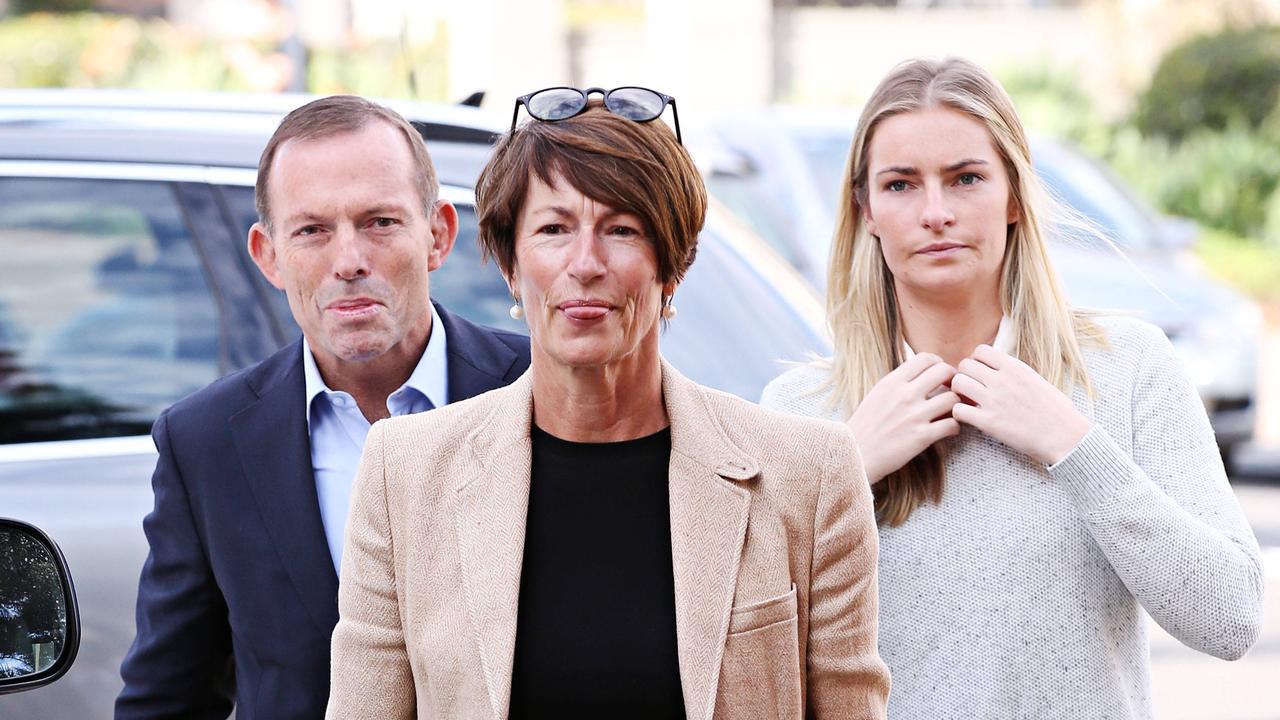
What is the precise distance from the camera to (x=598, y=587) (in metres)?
2.26

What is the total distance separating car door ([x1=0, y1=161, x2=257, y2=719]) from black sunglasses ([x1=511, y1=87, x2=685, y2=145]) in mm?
1247

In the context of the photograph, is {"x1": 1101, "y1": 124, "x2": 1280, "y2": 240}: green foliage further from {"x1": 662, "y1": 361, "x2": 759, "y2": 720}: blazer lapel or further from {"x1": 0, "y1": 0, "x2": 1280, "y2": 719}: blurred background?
{"x1": 662, "y1": 361, "x2": 759, "y2": 720}: blazer lapel

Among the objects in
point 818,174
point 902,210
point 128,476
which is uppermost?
point 902,210

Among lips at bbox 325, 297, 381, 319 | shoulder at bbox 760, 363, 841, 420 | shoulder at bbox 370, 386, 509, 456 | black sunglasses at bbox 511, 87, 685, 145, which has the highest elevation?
black sunglasses at bbox 511, 87, 685, 145

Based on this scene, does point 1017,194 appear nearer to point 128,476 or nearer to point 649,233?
point 649,233

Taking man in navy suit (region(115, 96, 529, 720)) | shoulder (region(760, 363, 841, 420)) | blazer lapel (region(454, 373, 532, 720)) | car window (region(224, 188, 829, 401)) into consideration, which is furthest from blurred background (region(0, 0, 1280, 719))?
blazer lapel (region(454, 373, 532, 720))

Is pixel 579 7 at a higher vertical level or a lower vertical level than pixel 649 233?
lower

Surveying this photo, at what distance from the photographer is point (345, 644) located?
2.26 metres

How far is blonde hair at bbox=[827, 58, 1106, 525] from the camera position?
2.64 m

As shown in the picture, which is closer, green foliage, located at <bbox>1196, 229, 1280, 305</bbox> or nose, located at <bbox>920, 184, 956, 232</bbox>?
nose, located at <bbox>920, 184, 956, 232</bbox>

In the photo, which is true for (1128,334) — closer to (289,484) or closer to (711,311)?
(711,311)

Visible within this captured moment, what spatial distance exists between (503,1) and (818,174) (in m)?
14.1

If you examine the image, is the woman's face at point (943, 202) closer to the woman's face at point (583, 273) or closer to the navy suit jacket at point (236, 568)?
the woman's face at point (583, 273)

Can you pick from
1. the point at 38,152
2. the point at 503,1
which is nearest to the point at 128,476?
the point at 38,152
